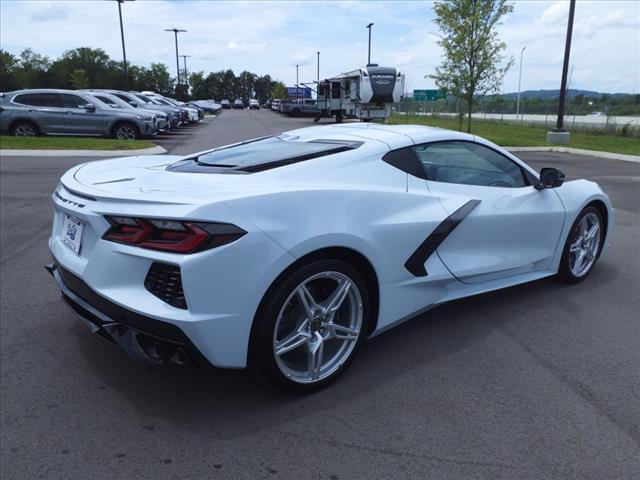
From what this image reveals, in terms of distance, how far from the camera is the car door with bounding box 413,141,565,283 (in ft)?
11.8

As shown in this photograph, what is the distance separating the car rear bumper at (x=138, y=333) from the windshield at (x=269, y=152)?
1.15 metres

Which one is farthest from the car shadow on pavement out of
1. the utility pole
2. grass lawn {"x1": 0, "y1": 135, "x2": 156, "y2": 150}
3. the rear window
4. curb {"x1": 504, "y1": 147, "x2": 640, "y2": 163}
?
the utility pole

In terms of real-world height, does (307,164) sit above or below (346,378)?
above

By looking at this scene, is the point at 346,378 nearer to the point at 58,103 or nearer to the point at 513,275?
the point at 513,275

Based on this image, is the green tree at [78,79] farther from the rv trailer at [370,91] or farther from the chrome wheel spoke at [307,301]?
the chrome wheel spoke at [307,301]

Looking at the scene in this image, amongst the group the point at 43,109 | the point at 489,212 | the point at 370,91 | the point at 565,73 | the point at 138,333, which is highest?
the point at 565,73

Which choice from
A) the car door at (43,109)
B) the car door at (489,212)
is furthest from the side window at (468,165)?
the car door at (43,109)

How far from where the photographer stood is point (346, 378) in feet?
10.4

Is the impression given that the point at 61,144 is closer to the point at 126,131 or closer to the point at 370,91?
the point at 126,131

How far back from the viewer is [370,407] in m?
2.87

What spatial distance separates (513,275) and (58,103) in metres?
17.8

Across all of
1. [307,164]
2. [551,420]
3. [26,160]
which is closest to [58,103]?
[26,160]

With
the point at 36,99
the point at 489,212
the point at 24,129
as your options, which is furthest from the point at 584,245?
the point at 24,129

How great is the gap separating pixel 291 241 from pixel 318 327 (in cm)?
57
